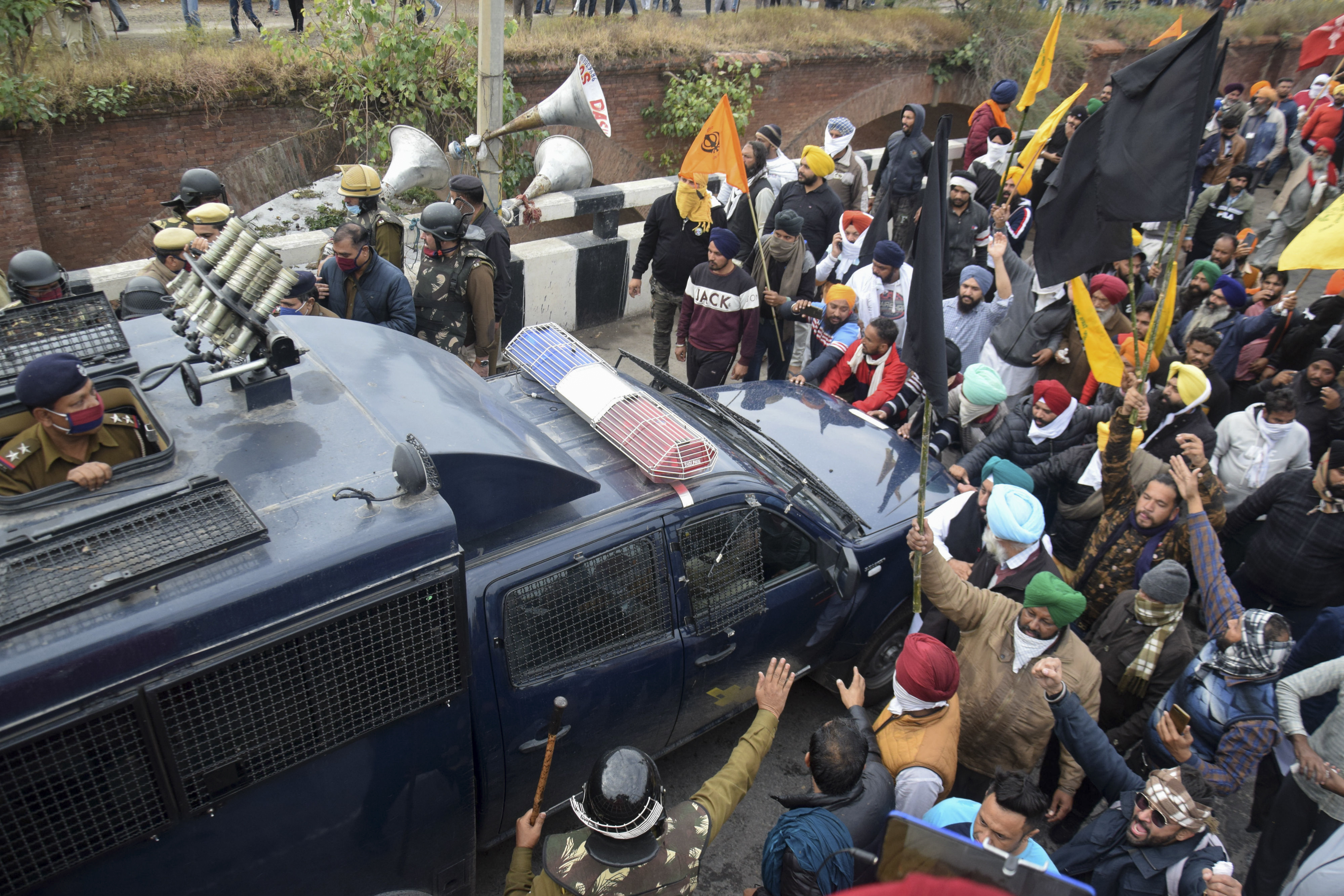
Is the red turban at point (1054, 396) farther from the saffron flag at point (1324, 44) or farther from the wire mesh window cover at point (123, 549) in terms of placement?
the saffron flag at point (1324, 44)

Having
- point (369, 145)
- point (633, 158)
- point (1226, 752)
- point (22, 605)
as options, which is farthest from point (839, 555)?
point (633, 158)

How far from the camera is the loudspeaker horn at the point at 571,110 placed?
25.5ft

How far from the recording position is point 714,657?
423cm

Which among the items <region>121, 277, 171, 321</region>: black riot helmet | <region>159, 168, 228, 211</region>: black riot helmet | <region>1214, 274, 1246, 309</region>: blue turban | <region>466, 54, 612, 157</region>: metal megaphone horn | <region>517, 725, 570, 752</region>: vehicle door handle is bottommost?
<region>517, 725, 570, 752</region>: vehicle door handle

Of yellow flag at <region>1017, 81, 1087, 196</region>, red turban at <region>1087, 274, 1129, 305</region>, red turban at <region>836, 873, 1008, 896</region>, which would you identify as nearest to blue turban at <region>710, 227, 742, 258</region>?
red turban at <region>1087, 274, 1129, 305</region>

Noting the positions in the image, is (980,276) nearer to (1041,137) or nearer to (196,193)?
(1041,137)

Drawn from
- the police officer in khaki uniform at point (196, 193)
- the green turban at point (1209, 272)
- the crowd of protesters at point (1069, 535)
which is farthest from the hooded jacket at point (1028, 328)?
the police officer in khaki uniform at point (196, 193)

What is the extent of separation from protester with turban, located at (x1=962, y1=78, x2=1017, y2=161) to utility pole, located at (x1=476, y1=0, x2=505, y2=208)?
20.5 ft

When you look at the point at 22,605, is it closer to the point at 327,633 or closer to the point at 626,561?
the point at 327,633

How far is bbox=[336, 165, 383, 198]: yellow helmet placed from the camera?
21.6 ft

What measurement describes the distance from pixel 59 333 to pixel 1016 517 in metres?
4.45

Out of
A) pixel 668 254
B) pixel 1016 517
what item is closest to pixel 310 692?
pixel 1016 517

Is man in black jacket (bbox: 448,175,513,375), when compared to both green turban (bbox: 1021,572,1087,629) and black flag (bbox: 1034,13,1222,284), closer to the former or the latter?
black flag (bbox: 1034,13,1222,284)

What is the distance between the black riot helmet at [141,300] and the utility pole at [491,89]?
2838mm
